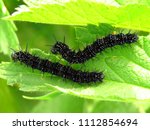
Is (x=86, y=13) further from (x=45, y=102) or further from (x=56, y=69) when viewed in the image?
(x=45, y=102)

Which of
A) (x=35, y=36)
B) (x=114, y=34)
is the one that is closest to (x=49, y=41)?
(x=35, y=36)

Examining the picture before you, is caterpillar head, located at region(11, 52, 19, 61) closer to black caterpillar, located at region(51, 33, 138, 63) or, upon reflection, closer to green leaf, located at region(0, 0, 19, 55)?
green leaf, located at region(0, 0, 19, 55)

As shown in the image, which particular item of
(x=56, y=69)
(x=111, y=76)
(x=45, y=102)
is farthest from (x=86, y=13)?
(x=45, y=102)

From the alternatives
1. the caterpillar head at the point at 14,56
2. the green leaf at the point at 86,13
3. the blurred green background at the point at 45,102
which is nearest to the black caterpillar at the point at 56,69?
the caterpillar head at the point at 14,56

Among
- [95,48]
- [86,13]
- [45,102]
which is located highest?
[86,13]

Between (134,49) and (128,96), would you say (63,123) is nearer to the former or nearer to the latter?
(134,49)
